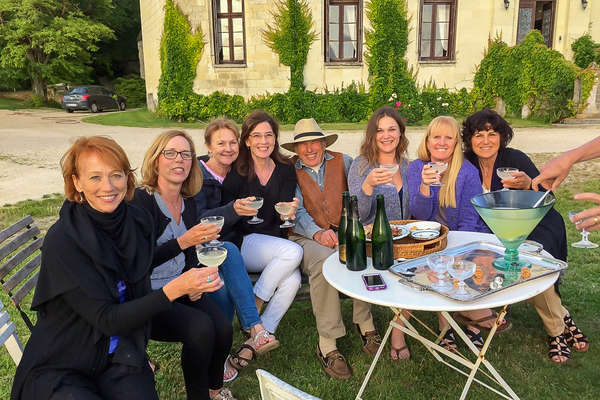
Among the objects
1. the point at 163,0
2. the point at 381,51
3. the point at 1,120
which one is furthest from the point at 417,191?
the point at 1,120

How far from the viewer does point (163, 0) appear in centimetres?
1714

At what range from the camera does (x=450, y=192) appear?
338 cm

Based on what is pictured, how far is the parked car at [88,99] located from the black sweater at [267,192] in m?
24.2

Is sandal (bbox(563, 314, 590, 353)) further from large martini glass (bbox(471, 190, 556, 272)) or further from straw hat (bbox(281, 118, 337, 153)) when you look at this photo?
straw hat (bbox(281, 118, 337, 153))

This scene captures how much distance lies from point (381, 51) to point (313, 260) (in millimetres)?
14448

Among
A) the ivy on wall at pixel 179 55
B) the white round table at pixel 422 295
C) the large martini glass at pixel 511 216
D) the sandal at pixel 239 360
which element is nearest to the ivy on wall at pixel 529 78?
the ivy on wall at pixel 179 55

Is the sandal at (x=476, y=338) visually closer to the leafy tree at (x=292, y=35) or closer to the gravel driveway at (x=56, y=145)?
the gravel driveway at (x=56, y=145)

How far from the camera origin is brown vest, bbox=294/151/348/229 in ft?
12.1

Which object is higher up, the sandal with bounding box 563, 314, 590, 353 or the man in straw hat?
the man in straw hat

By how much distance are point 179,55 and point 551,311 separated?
15901mm

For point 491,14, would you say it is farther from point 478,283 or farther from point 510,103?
point 478,283

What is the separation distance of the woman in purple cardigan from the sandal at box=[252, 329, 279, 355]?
3.93ft

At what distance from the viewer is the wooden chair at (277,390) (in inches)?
44.1

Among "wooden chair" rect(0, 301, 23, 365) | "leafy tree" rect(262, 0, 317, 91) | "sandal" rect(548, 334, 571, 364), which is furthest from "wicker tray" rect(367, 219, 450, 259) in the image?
"leafy tree" rect(262, 0, 317, 91)
